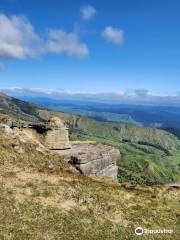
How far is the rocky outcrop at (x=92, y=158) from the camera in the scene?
76.3m

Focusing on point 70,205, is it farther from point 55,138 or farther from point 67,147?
point 55,138

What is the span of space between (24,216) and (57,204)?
5.96m

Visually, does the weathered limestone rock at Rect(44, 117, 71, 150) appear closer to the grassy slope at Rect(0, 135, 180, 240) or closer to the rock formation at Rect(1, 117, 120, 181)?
the rock formation at Rect(1, 117, 120, 181)

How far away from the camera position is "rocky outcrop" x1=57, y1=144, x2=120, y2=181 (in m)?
76.3

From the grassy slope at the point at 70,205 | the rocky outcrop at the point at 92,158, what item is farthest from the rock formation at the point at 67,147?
the grassy slope at the point at 70,205

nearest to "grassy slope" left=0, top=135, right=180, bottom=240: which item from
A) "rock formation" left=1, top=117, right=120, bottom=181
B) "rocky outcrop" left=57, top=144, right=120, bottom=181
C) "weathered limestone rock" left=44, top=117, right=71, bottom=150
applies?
"rocky outcrop" left=57, top=144, right=120, bottom=181

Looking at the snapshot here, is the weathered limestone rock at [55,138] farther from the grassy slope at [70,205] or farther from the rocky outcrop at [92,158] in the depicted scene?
the grassy slope at [70,205]

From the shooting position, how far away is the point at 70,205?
48.2 m

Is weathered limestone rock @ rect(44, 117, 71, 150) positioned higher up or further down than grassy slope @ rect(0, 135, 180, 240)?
higher up

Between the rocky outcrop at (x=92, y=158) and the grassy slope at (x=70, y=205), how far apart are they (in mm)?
11813

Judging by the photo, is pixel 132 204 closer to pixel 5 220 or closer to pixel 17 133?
pixel 5 220

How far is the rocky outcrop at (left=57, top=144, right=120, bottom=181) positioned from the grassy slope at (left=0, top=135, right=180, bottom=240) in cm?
1181

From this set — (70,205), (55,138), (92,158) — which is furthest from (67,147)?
(70,205)

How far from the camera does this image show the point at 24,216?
139ft
